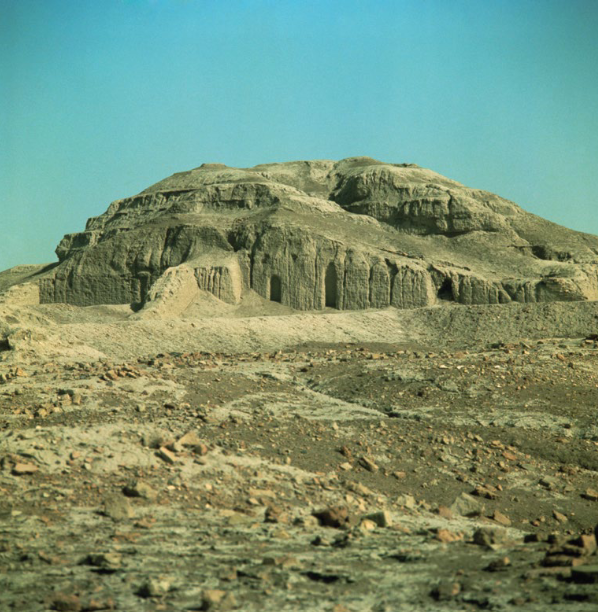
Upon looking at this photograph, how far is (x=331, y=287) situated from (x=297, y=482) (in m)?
26.9

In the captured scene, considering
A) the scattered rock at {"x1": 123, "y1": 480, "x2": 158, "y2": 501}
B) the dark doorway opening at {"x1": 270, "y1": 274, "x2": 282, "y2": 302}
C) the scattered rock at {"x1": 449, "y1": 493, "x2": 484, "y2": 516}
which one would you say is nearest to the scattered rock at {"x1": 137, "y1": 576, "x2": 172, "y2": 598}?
the scattered rock at {"x1": 123, "y1": 480, "x2": 158, "y2": 501}

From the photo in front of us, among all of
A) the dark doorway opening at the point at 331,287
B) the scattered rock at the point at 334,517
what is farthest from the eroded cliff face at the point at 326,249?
the scattered rock at the point at 334,517

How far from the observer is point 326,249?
3638cm

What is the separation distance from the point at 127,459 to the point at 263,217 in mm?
30068

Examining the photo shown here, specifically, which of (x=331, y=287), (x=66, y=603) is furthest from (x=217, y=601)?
(x=331, y=287)

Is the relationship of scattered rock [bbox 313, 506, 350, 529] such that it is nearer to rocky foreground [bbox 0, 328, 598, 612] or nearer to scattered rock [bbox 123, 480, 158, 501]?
rocky foreground [bbox 0, 328, 598, 612]

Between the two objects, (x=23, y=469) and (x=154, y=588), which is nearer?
(x=154, y=588)

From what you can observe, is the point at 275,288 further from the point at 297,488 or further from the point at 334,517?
the point at 334,517

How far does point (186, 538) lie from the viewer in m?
7.38

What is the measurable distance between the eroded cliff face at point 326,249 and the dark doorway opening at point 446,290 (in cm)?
5

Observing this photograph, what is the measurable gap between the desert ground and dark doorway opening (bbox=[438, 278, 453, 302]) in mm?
15824

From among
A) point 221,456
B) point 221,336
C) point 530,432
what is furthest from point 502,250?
point 221,456

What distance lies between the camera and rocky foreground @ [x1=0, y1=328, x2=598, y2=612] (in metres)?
6.06

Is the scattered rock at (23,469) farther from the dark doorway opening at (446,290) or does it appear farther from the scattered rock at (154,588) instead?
the dark doorway opening at (446,290)
